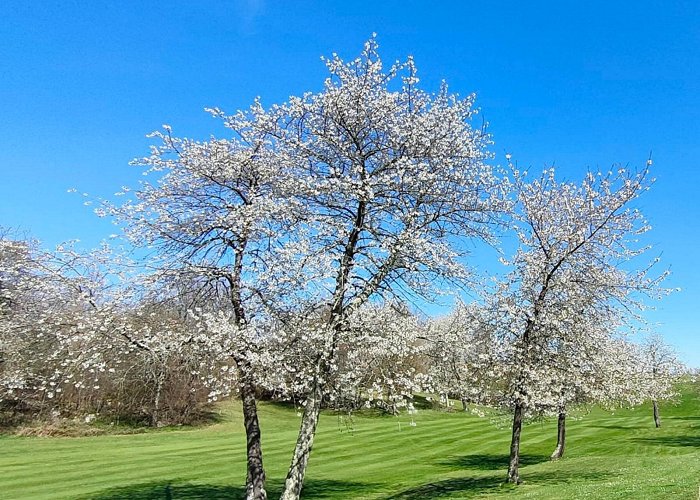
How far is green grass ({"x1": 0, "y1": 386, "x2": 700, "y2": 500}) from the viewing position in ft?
62.1

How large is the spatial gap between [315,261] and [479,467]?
66.9ft

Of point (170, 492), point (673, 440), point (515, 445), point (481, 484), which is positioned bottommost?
point (673, 440)

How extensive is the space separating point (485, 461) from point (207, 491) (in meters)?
17.3

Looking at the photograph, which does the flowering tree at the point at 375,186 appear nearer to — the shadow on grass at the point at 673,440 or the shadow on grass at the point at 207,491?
the shadow on grass at the point at 207,491

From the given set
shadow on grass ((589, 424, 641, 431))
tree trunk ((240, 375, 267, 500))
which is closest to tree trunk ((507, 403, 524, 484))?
tree trunk ((240, 375, 267, 500))

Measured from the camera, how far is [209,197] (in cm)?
1669

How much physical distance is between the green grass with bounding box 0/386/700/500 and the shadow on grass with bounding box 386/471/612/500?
0.18 ft

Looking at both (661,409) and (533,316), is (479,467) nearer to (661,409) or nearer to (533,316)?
(533,316)

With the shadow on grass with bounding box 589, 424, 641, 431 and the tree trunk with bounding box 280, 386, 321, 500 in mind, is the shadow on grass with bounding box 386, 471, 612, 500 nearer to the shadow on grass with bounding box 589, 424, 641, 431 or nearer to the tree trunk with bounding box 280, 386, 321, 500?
the tree trunk with bounding box 280, 386, 321, 500

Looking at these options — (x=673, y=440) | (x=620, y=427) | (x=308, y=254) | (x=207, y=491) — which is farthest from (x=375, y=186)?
(x=620, y=427)

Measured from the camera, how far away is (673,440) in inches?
1463

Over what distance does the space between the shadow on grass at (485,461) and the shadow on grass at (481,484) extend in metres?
6.78

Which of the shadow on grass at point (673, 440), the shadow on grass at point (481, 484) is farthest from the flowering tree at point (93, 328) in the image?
the shadow on grass at point (673, 440)

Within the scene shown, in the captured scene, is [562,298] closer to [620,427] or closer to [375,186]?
[375,186]
